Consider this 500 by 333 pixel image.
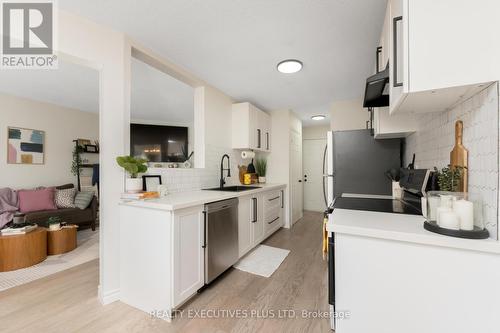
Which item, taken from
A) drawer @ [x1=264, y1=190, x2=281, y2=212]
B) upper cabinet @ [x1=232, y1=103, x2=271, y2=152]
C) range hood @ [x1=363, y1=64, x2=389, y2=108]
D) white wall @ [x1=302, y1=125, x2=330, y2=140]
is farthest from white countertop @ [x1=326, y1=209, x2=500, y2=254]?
white wall @ [x1=302, y1=125, x2=330, y2=140]

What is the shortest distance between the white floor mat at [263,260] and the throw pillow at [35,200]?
11.1ft

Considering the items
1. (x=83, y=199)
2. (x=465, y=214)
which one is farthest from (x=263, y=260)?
(x=83, y=199)

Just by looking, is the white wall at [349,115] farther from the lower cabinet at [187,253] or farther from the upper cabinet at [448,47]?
the lower cabinet at [187,253]

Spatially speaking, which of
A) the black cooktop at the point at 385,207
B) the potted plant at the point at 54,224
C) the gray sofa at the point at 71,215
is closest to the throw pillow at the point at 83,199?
the gray sofa at the point at 71,215

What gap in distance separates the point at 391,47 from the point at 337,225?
973 mm

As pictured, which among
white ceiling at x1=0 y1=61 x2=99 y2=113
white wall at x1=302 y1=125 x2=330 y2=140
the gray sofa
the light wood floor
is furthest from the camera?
white wall at x1=302 y1=125 x2=330 y2=140

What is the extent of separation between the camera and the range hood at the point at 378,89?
4.34ft

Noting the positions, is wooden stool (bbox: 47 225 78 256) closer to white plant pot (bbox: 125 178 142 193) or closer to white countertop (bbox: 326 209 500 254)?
white plant pot (bbox: 125 178 142 193)

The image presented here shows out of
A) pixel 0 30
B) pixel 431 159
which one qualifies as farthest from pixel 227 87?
pixel 431 159

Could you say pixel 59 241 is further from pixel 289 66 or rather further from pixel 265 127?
pixel 289 66

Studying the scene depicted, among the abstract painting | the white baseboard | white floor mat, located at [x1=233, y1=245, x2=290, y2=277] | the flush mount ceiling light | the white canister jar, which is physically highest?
the flush mount ceiling light

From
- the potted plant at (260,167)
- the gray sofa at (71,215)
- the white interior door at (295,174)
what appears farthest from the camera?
the white interior door at (295,174)

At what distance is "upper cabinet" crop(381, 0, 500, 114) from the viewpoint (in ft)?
2.59

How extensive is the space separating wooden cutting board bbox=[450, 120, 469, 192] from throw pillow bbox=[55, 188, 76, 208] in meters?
5.00
